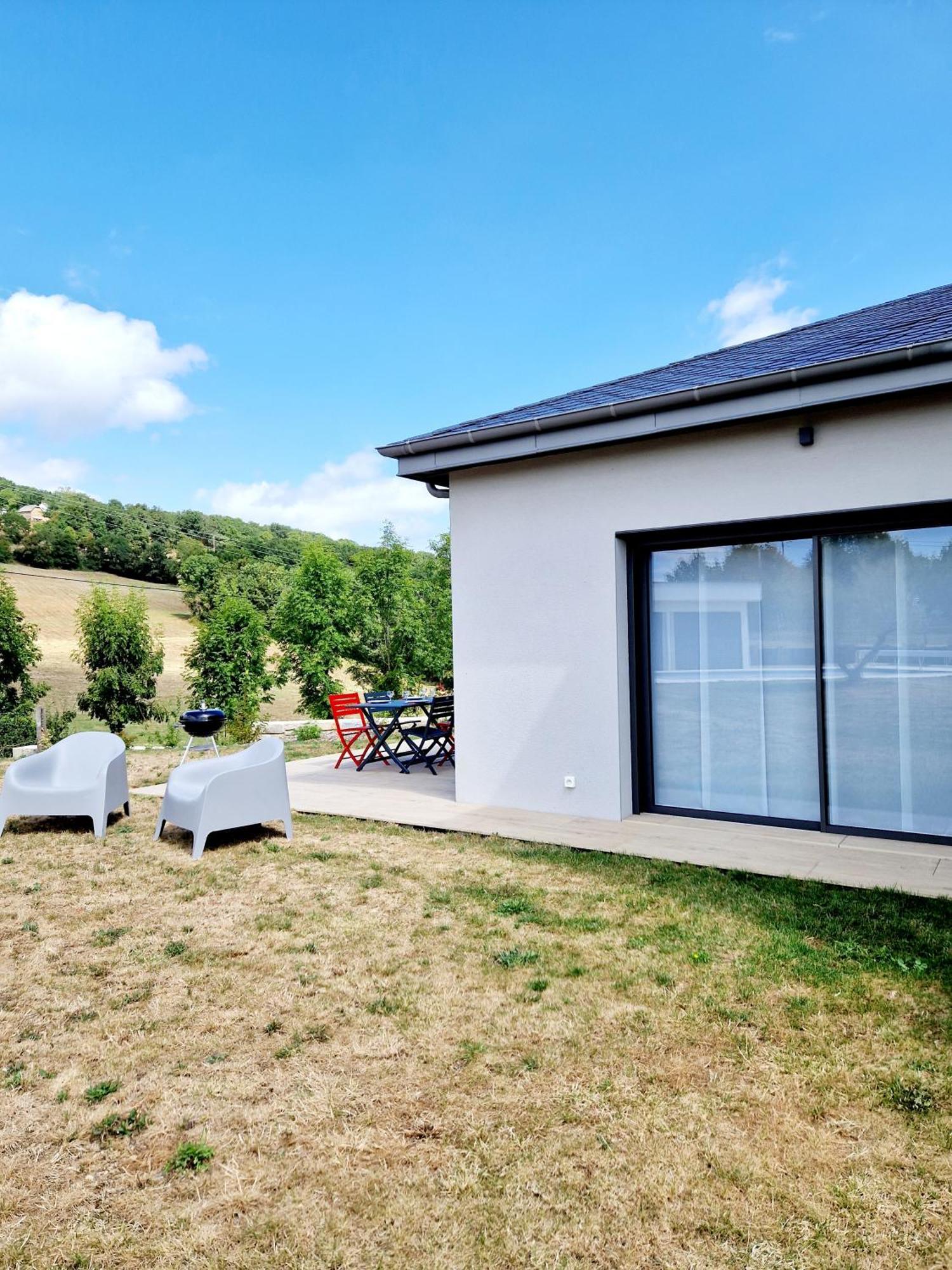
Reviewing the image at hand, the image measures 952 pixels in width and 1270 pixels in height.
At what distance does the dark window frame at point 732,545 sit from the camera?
5222 mm

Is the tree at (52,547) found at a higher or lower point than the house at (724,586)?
higher

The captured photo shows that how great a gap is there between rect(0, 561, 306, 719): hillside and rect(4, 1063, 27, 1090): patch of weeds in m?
16.8

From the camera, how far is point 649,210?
667 inches

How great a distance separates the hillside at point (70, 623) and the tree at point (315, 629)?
109 centimetres

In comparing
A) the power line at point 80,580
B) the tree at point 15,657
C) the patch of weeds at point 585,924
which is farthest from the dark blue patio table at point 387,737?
the power line at point 80,580

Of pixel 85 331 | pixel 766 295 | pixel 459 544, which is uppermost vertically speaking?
pixel 85 331

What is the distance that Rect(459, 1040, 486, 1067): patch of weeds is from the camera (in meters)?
2.84

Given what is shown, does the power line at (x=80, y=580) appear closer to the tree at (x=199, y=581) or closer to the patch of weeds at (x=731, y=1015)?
the tree at (x=199, y=581)

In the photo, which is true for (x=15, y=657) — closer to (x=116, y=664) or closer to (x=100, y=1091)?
(x=116, y=664)

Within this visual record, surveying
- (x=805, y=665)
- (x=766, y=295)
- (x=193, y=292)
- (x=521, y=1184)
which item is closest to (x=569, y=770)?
(x=805, y=665)

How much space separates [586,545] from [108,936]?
4223mm

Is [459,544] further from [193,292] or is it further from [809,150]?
[193,292]

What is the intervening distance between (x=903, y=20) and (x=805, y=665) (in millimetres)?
10375

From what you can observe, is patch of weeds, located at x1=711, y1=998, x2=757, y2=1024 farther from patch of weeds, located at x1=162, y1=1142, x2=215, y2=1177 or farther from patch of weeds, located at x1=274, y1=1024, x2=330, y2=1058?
patch of weeds, located at x1=162, y1=1142, x2=215, y2=1177
